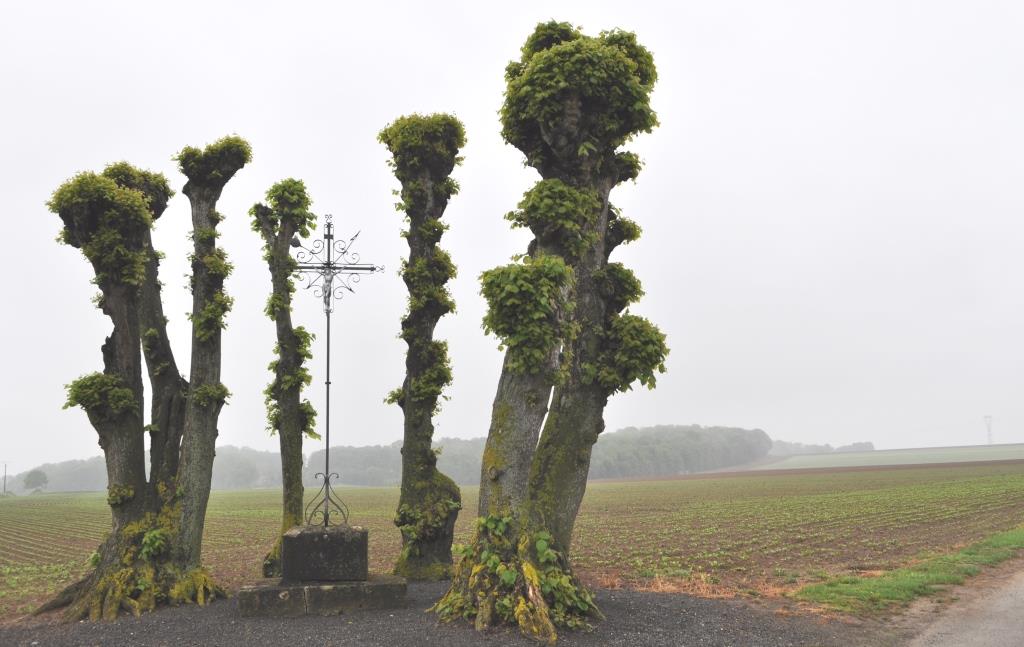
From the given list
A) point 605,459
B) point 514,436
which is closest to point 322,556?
point 514,436

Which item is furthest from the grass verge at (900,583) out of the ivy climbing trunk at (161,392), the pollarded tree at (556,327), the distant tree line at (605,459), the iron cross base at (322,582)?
the distant tree line at (605,459)

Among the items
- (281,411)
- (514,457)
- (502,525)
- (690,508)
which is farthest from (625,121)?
(690,508)

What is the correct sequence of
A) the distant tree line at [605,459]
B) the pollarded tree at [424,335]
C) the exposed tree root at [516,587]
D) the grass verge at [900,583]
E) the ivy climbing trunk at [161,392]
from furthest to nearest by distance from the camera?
the distant tree line at [605,459] < the pollarded tree at [424,335] < the ivy climbing trunk at [161,392] < the grass verge at [900,583] < the exposed tree root at [516,587]

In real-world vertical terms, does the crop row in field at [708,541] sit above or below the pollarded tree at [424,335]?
below

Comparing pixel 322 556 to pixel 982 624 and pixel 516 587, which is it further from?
pixel 982 624

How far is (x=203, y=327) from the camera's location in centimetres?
1383

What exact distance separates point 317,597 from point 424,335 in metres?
6.32

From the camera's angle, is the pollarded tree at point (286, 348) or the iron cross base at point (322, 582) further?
the pollarded tree at point (286, 348)

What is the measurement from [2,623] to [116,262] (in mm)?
6968

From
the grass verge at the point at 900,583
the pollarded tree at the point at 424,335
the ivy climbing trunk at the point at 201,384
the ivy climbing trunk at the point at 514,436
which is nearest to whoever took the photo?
the ivy climbing trunk at the point at 514,436

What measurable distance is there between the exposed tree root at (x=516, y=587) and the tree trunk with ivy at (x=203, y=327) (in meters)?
5.98

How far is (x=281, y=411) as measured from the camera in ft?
49.0

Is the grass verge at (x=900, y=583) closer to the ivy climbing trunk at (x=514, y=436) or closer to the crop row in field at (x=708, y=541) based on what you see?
the crop row in field at (x=708, y=541)

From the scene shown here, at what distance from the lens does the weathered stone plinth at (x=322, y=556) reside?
453 inches
